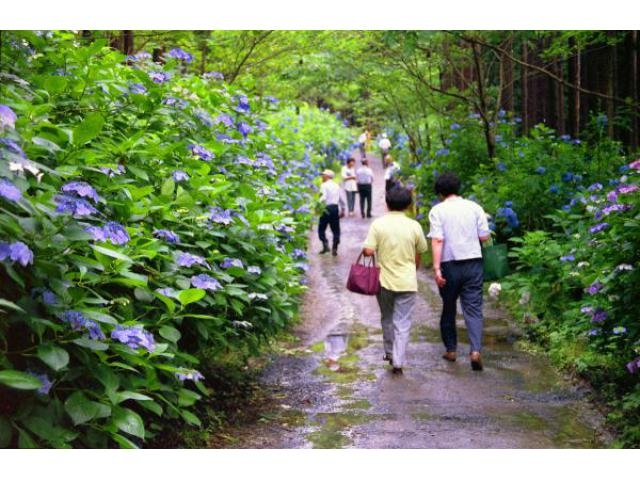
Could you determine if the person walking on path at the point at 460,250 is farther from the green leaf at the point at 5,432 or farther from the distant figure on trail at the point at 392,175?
the distant figure on trail at the point at 392,175

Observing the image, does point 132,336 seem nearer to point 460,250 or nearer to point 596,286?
point 596,286

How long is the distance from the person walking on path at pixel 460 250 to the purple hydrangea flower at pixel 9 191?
15.1ft

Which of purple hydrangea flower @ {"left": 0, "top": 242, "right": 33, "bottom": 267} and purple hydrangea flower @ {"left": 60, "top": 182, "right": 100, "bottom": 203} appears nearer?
purple hydrangea flower @ {"left": 0, "top": 242, "right": 33, "bottom": 267}

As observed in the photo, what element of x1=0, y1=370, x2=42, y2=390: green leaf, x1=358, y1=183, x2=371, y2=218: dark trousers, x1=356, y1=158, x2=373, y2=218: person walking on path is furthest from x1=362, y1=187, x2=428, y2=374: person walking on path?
→ x1=358, y1=183, x2=371, y2=218: dark trousers

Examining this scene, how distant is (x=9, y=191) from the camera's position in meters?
2.59

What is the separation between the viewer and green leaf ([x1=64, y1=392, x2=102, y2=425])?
124 inches

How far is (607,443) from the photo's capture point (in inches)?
194

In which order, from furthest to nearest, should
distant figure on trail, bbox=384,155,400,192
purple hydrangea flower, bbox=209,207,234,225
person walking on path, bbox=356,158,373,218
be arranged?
person walking on path, bbox=356,158,373,218 → distant figure on trail, bbox=384,155,400,192 → purple hydrangea flower, bbox=209,207,234,225

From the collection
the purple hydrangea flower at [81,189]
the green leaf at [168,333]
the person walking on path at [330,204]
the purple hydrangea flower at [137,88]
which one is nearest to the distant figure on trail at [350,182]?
the person walking on path at [330,204]

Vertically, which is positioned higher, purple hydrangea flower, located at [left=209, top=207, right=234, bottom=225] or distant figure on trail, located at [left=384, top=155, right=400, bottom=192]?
distant figure on trail, located at [left=384, top=155, right=400, bottom=192]

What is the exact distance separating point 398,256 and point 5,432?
419cm

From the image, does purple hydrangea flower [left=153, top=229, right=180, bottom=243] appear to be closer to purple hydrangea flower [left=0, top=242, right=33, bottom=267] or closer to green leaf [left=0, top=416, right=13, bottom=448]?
green leaf [left=0, top=416, right=13, bottom=448]

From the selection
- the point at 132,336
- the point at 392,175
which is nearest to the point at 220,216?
the point at 132,336

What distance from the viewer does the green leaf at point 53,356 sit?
2.91 m
